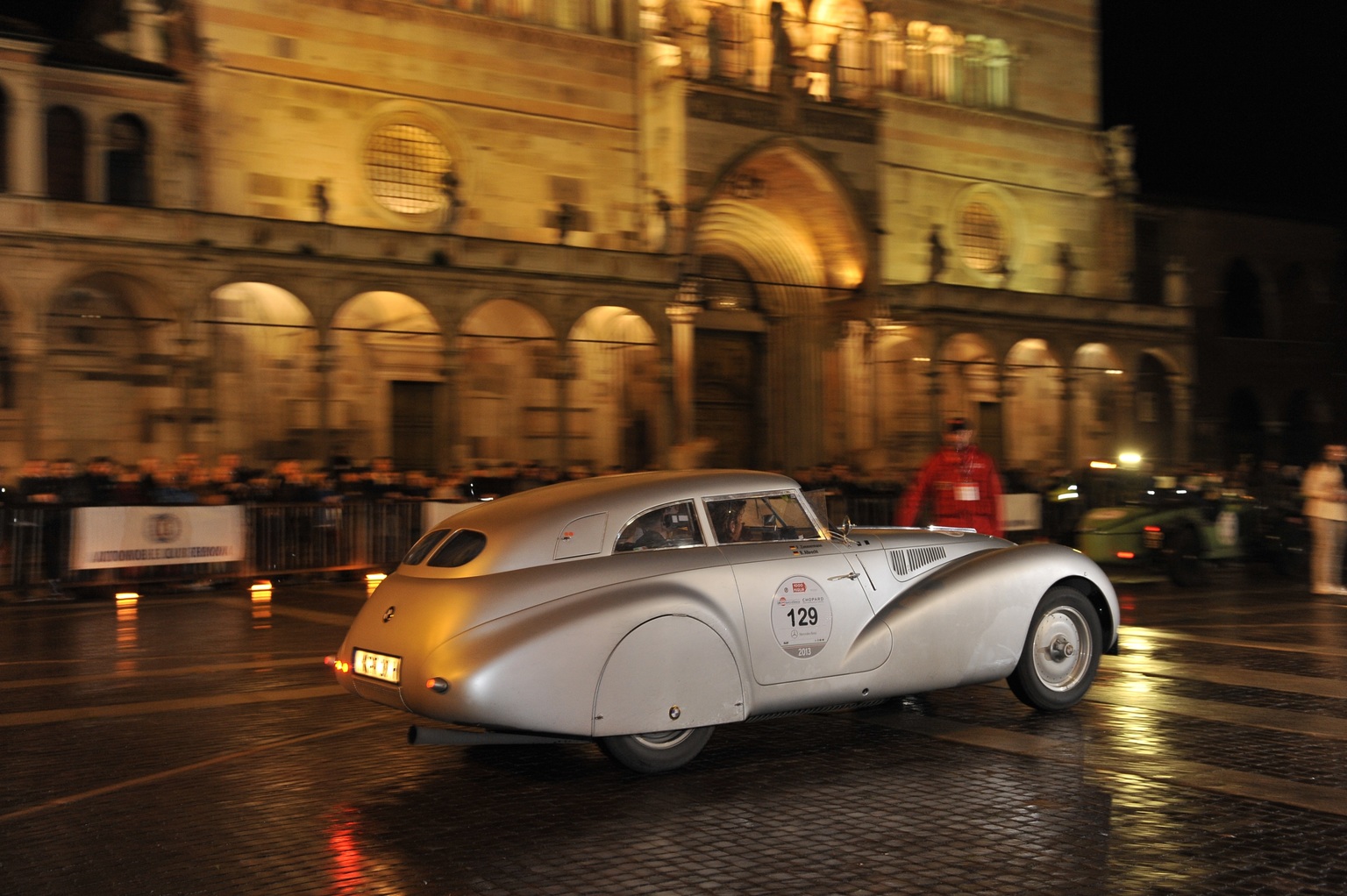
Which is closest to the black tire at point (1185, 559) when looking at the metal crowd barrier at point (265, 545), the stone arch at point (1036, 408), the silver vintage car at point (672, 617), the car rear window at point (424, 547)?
the metal crowd barrier at point (265, 545)

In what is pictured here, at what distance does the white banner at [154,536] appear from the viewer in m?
17.4

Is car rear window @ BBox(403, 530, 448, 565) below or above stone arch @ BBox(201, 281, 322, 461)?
below

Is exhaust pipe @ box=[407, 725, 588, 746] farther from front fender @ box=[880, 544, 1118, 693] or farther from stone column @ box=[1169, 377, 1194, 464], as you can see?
stone column @ box=[1169, 377, 1194, 464]

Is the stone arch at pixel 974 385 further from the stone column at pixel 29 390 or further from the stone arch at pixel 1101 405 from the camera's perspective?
the stone column at pixel 29 390

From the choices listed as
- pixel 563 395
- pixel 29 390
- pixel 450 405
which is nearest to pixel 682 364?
pixel 563 395

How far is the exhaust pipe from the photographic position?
6.78 metres

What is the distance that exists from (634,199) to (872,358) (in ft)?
22.2

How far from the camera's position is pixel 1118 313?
36.3 m

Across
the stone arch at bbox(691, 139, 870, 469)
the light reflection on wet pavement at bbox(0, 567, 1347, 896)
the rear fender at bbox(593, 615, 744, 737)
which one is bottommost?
the light reflection on wet pavement at bbox(0, 567, 1347, 896)

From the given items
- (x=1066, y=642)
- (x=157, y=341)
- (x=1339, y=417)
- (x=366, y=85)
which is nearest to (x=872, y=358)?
(x=366, y=85)

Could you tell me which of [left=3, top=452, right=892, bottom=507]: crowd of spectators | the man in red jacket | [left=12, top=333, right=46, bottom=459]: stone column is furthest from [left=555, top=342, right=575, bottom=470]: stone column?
the man in red jacket

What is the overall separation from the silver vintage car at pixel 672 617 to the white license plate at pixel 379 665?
0.04 feet

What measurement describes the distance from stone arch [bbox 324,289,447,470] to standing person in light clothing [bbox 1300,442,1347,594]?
1500 cm

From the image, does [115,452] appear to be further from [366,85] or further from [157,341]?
[366,85]
